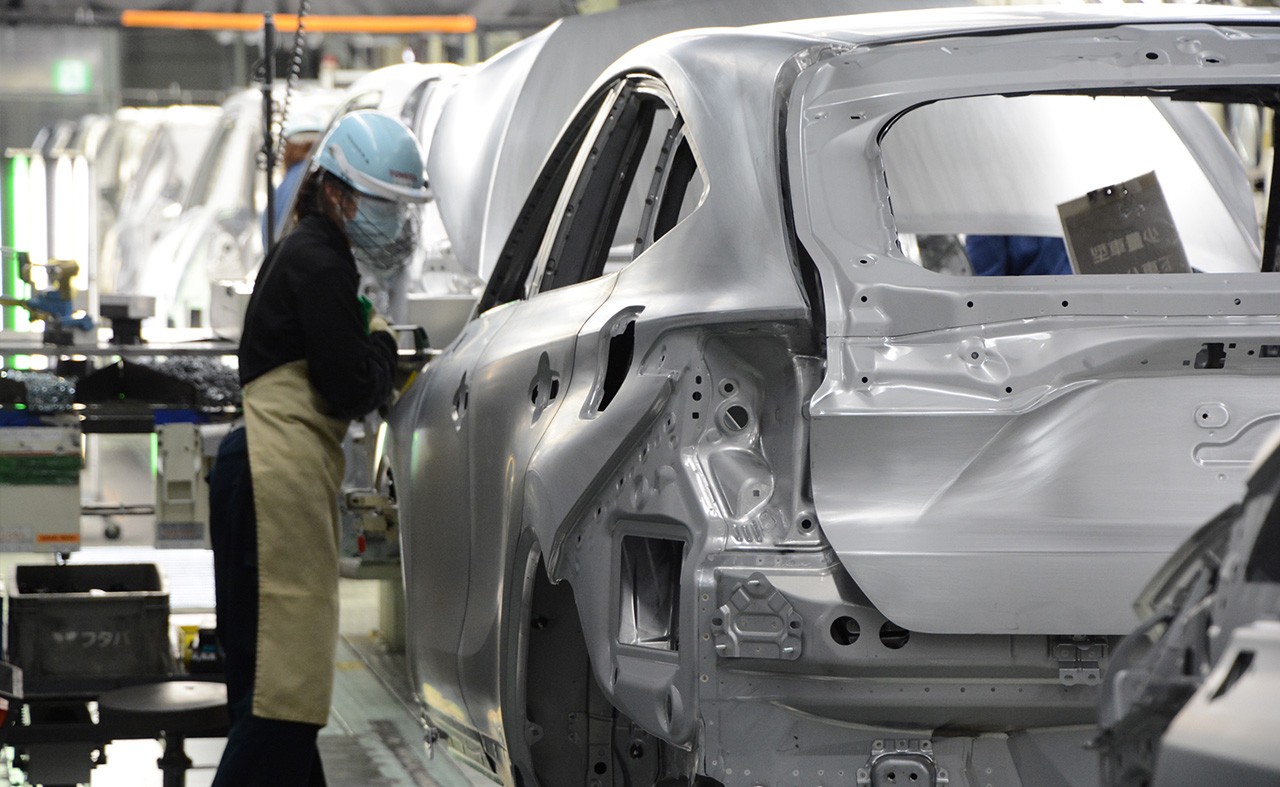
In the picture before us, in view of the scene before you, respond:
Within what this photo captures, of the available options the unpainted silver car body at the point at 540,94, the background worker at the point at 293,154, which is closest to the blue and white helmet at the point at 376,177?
the unpainted silver car body at the point at 540,94

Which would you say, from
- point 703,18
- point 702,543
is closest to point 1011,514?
point 702,543

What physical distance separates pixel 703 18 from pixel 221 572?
3.90m

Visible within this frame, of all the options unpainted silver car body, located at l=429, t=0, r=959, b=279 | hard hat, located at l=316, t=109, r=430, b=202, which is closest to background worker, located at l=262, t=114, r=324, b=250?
unpainted silver car body, located at l=429, t=0, r=959, b=279

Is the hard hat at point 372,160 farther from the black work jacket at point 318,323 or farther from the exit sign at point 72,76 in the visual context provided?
the exit sign at point 72,76

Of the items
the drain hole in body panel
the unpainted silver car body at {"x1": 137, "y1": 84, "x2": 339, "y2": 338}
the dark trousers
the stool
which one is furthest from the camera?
the unpainted silver car body at {"x1": 137, "y1": 84, "x2": 339, "y2": 338}

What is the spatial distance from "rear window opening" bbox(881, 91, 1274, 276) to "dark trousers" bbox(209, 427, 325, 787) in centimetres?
234

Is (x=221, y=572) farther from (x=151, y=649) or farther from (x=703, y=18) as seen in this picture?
(x=703, y=18)

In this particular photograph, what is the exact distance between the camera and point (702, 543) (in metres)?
2.85

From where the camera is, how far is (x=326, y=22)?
13570mm

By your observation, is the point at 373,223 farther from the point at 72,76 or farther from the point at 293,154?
the point at 72,76

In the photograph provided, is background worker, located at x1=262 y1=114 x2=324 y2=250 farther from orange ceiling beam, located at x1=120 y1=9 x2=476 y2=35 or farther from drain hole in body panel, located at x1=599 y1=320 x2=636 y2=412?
drain hole in body panel, located at x1=599 y1=320 x2=636 y2=412

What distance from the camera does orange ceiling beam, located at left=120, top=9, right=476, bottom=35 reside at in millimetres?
13328

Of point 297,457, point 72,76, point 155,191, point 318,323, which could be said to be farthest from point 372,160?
point 72,76

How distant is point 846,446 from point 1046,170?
3447mm
